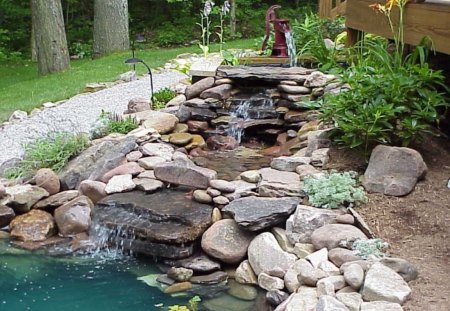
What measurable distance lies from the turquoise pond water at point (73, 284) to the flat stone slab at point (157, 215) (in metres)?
0.25

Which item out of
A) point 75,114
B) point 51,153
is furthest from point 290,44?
point 51,153

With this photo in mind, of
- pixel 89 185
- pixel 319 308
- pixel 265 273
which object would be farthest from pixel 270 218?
pixel 89 185

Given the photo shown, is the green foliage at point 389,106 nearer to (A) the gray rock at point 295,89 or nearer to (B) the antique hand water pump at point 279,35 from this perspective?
(A) the gray rock at point 295,89

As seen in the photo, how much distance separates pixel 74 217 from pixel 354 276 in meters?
2.52

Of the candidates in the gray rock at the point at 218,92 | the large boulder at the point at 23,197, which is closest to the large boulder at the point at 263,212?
the large boulder at the point at 23,197

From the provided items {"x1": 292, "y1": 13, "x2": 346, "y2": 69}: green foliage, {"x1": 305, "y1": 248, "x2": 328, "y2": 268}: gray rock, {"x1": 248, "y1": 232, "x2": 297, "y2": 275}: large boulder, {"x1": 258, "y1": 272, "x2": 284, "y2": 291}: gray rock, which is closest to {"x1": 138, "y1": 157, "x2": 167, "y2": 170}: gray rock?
{"x1": 248, "y1": 232, "x2": 297, "y2": 275}: large boulder

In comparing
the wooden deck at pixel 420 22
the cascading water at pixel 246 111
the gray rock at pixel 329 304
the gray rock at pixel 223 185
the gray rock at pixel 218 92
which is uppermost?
the wooden deck at pixel 420 22

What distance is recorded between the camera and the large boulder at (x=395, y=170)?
4438 millimetres

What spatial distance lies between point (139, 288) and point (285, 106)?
2991mm

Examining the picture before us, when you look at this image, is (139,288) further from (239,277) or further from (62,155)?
(62,155)

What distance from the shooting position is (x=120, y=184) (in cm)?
529

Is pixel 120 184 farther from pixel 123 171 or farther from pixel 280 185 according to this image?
pixel 280 185

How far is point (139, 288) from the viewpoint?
13.8 ft

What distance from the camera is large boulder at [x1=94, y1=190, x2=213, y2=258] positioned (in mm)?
4539
